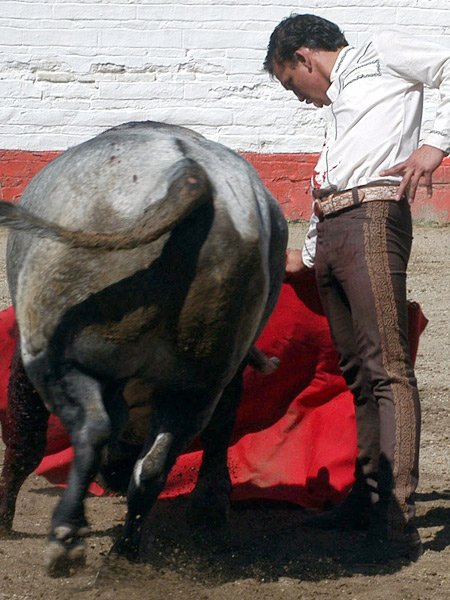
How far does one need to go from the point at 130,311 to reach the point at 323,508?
1.67 meters

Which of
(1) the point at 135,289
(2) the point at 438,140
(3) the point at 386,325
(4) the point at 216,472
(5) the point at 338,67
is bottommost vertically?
(4) the point at 216,472

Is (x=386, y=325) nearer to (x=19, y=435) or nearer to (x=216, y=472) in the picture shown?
(x=216, y=472)

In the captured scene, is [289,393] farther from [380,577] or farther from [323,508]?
[380,577]

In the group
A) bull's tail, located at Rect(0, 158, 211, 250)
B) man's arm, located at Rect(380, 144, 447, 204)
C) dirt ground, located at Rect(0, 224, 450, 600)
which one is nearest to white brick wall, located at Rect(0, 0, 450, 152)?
dirt ground, located at Rect(0, 224, 450, 600)

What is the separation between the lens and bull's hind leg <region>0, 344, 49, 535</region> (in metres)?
3.12

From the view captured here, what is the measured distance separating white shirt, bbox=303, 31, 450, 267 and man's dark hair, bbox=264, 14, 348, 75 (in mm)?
173

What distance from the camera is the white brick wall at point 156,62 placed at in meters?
8.18

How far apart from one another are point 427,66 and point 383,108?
0.20 meters

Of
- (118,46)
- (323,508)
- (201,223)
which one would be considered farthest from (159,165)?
(118,46)

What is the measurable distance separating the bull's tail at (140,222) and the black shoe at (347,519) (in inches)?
63.4

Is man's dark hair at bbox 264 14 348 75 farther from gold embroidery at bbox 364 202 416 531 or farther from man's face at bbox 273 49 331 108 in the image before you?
gold embroidery at bbox 364 202 416 531

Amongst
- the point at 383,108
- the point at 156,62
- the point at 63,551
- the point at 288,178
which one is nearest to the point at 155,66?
the point at 156,62

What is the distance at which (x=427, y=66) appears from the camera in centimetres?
308

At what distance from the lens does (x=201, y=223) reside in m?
2.50
